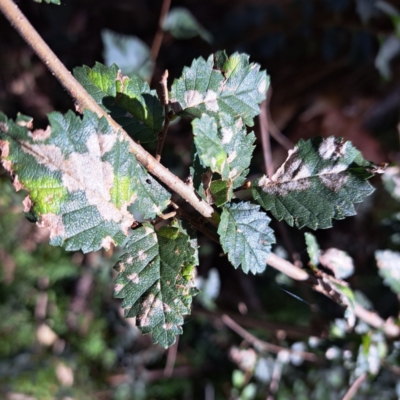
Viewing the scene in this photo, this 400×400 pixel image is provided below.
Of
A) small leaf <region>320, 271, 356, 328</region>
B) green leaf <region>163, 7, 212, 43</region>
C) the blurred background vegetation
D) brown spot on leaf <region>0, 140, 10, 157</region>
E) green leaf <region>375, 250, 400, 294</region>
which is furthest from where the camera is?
green leaf <region>163, 7, 212, 43</region>

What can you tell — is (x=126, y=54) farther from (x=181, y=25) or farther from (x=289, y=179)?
(x=289, y=179)

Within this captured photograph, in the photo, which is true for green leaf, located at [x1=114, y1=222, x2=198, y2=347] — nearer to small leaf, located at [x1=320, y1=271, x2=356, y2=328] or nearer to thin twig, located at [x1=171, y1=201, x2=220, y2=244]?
thin twig, located at [x1=171, y1=201, x2=220, y2=244]

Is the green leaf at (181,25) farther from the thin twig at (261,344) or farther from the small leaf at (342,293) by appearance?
the small leaf at (342,293)

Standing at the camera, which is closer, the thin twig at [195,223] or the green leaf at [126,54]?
the thin twig at [195,223]

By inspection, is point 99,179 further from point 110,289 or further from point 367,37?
point 367,37

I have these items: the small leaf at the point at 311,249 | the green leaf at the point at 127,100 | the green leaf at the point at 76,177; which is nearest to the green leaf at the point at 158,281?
the green leaf at the point at 76,177

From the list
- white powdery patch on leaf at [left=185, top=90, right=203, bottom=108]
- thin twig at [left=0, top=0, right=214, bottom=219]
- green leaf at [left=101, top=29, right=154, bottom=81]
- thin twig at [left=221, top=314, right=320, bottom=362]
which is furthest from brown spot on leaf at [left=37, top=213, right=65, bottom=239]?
green leaf at [left=101, top=29, right=154, bottom=81]
